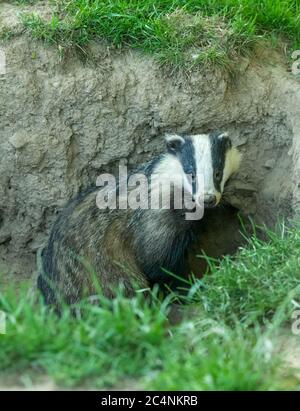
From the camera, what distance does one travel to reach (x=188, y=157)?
477 centimetres

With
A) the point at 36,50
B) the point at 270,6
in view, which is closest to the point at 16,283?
the point at 36,50

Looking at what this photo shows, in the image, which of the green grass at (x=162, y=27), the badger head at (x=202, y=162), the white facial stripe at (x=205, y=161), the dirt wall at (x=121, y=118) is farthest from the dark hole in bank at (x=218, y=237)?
the green grass at (x=162, y=27)

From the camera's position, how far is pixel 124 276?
191 inches

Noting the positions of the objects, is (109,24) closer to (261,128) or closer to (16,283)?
(261,128)

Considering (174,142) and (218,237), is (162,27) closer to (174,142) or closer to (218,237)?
(174,142)

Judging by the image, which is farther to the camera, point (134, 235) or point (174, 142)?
point (134, 235)

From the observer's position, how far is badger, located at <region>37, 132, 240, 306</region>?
4.69 m

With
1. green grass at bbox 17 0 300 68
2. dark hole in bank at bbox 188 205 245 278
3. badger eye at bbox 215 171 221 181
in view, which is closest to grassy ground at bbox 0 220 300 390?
badger eye at bbox 215 171 221 181

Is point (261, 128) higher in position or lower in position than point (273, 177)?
higher

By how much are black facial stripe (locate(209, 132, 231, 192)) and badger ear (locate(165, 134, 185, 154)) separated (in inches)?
7.9

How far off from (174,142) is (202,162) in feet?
0.88

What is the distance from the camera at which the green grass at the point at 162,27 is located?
5.16m

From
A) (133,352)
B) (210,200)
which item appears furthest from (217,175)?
(133,352)
